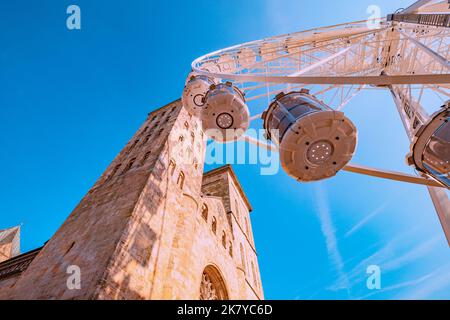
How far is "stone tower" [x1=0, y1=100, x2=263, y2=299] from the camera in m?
8.97

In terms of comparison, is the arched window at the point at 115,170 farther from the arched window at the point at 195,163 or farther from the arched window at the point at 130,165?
the arched window at the point at 195,163

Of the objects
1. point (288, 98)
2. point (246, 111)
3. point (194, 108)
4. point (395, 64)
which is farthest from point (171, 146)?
point (395, 64)

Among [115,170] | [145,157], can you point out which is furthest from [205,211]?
[115,170]

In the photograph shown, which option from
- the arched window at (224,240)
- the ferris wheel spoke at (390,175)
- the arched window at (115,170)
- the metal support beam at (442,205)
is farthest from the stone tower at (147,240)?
the metal support beam at (442,205)

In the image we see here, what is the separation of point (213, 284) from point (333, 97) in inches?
512

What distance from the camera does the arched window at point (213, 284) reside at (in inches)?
578

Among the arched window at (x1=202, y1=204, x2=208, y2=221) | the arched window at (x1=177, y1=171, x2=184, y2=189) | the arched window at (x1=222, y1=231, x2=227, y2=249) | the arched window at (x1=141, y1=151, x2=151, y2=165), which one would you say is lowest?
the arched window at (x1=222, y1=231, x2=227, y2=249)

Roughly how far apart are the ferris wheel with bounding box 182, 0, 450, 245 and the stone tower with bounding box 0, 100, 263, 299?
512 centimetres

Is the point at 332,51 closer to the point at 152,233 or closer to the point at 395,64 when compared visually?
the point at 395,64

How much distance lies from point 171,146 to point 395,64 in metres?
15.3

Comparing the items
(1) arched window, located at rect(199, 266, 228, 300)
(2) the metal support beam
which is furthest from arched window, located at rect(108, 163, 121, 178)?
(2) the metal support beam

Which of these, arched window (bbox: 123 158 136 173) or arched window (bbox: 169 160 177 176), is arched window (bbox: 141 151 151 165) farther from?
arched window (bbox: 169 160 177 176)

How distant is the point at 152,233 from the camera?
1111cm

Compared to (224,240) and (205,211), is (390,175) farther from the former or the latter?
(224,240)
